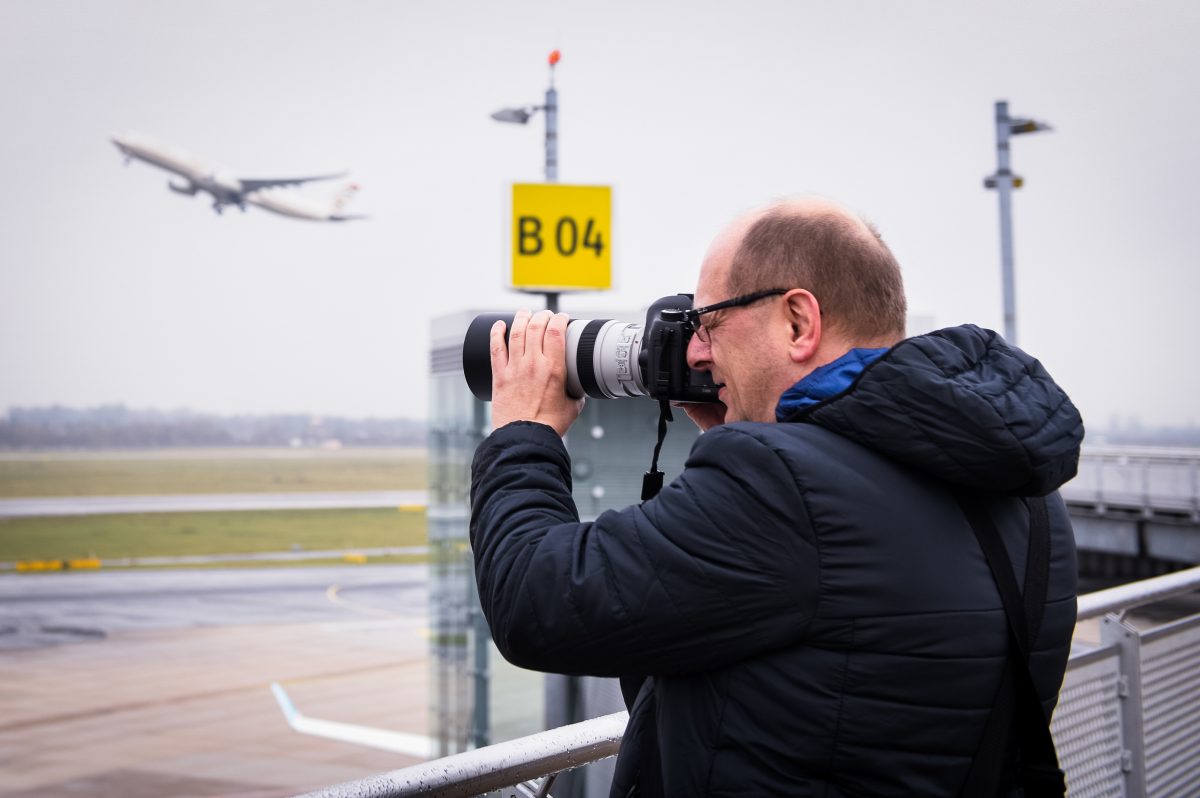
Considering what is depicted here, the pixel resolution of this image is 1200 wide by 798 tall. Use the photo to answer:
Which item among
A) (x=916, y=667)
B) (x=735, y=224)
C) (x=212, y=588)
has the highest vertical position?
(x=735, y=224)

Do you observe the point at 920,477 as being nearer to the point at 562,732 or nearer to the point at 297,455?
the point at 562,732

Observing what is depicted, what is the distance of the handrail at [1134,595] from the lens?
3.02 meters

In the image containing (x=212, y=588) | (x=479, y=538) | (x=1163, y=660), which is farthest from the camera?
(x=212, y=588)

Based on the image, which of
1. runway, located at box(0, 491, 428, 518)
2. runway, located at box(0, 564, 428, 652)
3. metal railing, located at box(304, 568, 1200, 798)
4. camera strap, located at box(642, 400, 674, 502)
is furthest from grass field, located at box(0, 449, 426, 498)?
camera strap, located at box(642, 400, 674, 502)

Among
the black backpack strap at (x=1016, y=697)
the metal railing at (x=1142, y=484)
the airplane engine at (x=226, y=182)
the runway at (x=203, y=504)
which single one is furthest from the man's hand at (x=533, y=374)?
the airplane engine at (x=226, y=182)

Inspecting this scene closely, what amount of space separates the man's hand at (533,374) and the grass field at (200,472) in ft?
269

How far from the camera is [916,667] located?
1.12 metres

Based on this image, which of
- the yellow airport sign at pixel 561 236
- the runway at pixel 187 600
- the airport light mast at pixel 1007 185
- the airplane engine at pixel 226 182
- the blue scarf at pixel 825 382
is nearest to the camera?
the blue scarf at pixel 825 382

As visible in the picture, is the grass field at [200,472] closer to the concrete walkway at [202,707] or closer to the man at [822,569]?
the concrete walkway at [202,707]

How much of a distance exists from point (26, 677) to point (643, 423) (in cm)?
1632

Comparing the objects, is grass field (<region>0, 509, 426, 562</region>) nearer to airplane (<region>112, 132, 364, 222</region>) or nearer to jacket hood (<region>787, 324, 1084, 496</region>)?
airplane (<region>112, 132, 364, 222</region>)

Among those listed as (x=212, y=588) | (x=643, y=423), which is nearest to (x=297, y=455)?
(x=212, y=588)

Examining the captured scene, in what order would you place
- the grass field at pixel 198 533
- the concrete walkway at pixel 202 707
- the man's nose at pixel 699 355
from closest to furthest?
the man's nose at pixel 699 355
the concrete walkway at pixel 202 707
the grass field at pixel 198 533

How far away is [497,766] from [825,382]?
0.95 m
